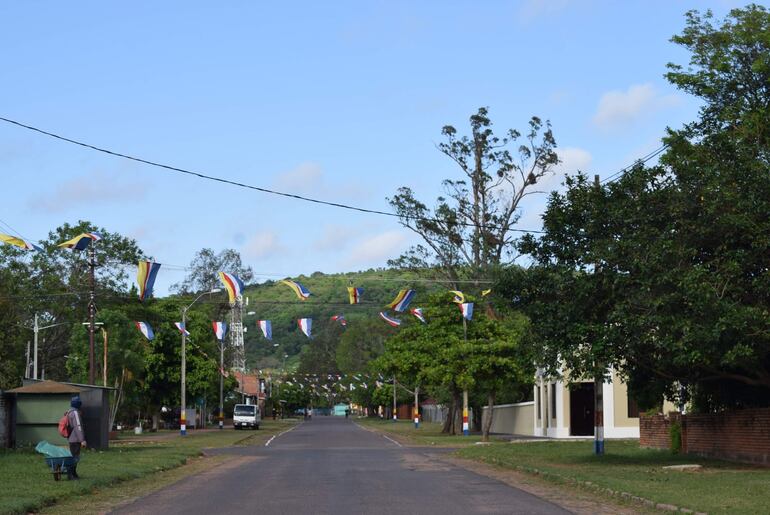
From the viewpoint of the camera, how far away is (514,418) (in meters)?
63.9

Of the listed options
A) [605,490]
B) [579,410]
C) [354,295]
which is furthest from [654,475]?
[579,410]

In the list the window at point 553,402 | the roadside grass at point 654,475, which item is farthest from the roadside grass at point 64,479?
the window at point 553,402

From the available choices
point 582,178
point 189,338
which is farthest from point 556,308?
point 189,338

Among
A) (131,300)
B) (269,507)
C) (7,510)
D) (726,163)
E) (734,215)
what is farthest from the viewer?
(131,300)

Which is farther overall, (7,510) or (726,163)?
(726,163)

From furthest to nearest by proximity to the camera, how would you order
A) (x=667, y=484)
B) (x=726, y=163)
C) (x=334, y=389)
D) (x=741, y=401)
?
(x=334, y=389) < (x=741, y=401) < (x=726, y=163) < (x=667, y=484)

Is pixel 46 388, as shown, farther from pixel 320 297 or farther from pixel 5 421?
pixel 320 297

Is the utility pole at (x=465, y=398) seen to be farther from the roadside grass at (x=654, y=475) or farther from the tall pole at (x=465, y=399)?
the roadside grass at (x=654, y=475)

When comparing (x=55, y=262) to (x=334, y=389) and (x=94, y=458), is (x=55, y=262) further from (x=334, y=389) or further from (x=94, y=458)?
(x=334, y=389)

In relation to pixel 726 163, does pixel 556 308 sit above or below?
below

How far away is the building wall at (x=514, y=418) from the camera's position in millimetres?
60000

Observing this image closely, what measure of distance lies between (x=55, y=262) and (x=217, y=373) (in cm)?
1431

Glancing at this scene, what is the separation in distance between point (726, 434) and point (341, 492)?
1266 centimetres

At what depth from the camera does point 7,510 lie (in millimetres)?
15375
